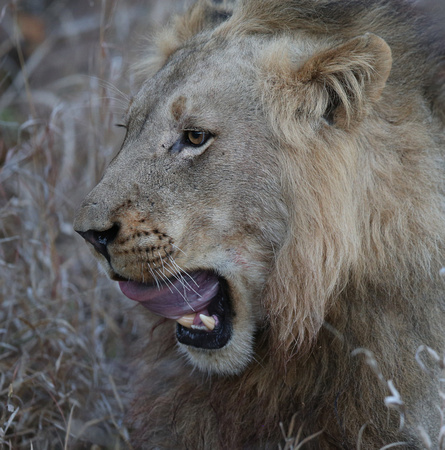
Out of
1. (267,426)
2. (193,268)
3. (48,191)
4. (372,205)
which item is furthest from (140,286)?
(48,191)

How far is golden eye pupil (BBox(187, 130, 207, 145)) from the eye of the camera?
2.26 m

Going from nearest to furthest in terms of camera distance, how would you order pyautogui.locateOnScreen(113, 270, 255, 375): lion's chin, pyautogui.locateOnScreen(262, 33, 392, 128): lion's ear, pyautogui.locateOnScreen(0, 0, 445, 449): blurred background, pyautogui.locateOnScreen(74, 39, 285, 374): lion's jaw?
pyautogui.locateOnScreen(262, 33, 392, 128): lion's ear < pyautogui.locateOnScreen(74, 39, 285, 374): lion's jaw < pyautogui.locateOnScreen(113, 270, 255, 375): lion's chin < pyautogui.locateOnScreen(0, 0, 445, 449): blurred background

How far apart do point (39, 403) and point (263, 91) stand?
1.89m

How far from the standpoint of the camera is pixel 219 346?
2.34 m

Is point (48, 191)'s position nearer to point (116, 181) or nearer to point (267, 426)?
point (116, 181)

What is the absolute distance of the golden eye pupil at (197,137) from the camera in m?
2.26

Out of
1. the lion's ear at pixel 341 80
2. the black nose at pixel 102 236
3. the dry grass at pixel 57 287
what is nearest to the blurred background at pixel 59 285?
the dry grass at pixel 57 287

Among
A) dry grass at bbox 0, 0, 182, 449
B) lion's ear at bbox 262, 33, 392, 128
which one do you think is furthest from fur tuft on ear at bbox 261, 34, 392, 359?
dry grass at bbox 0, 0, 182, 449

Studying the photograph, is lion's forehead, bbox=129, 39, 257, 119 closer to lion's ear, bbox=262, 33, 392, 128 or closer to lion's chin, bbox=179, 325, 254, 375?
lion's ear, bbox=262, 33, 392, 128

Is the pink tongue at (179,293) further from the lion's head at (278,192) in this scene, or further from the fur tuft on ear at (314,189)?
the fur tuft on ear at (314,189)

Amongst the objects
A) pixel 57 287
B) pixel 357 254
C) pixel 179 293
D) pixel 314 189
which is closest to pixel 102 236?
pixel 179 293

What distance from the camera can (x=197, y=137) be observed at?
2.28m

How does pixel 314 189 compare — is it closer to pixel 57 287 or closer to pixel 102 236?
pixel 102 236

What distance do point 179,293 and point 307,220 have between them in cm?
53
